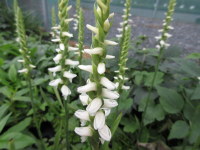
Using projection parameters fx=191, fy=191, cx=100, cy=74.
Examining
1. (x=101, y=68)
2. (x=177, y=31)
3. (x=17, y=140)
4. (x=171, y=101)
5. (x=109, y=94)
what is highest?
(x=101, y=68)

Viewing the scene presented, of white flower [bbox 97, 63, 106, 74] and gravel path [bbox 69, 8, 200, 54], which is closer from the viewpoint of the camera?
white flower [bbox 97, 63, 106, 74]

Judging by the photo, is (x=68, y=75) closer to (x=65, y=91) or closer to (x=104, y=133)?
(x=65, y=91)

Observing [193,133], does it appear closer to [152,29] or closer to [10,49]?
[10,49]

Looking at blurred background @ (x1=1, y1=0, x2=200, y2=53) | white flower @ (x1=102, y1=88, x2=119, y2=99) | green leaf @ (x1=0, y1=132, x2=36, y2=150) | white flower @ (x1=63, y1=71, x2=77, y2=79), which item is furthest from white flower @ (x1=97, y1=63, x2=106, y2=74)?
blurred background @ (x1=1, y1=0, x2=200, y2=53)

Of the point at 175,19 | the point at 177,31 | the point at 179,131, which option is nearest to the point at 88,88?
the point at 179,131

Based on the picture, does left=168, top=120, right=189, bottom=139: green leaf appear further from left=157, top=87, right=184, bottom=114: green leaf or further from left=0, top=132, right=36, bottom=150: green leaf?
left=0, top=132, right=36, bottom=150: green leaf

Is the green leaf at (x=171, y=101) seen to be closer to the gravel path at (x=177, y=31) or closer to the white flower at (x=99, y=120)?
the white flower at (x=99, y=120)
